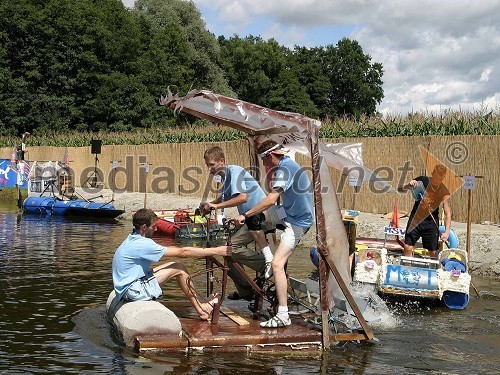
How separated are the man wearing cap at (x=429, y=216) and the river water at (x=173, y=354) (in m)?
1.15

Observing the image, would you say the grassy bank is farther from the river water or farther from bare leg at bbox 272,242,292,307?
bare leg at bbox 272,242,292,307

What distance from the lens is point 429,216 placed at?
12.4 metres

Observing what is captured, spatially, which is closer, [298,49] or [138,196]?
[138,196]

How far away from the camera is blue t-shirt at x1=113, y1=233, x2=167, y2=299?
8.98 m

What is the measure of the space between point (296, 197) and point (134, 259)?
2112 mm

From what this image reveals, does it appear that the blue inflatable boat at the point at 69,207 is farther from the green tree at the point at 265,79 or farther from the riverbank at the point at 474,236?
the green tree at the point at 265,79

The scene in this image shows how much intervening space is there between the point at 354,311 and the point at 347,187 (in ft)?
49.5

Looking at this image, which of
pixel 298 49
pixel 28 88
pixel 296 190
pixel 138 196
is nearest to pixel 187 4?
pixel 298 49

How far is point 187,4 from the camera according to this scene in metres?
75.9

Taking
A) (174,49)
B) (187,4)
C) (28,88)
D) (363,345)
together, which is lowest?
(363,345)

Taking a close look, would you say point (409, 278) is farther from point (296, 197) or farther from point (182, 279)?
point (182, 279)

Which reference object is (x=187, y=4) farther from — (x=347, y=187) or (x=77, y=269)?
(x=77, y=269)

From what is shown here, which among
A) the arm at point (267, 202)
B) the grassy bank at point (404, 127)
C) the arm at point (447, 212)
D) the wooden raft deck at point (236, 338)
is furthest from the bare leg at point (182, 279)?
the grassy bank at point (404, 127)

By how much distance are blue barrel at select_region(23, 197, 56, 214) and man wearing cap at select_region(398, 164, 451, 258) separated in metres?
19.6
